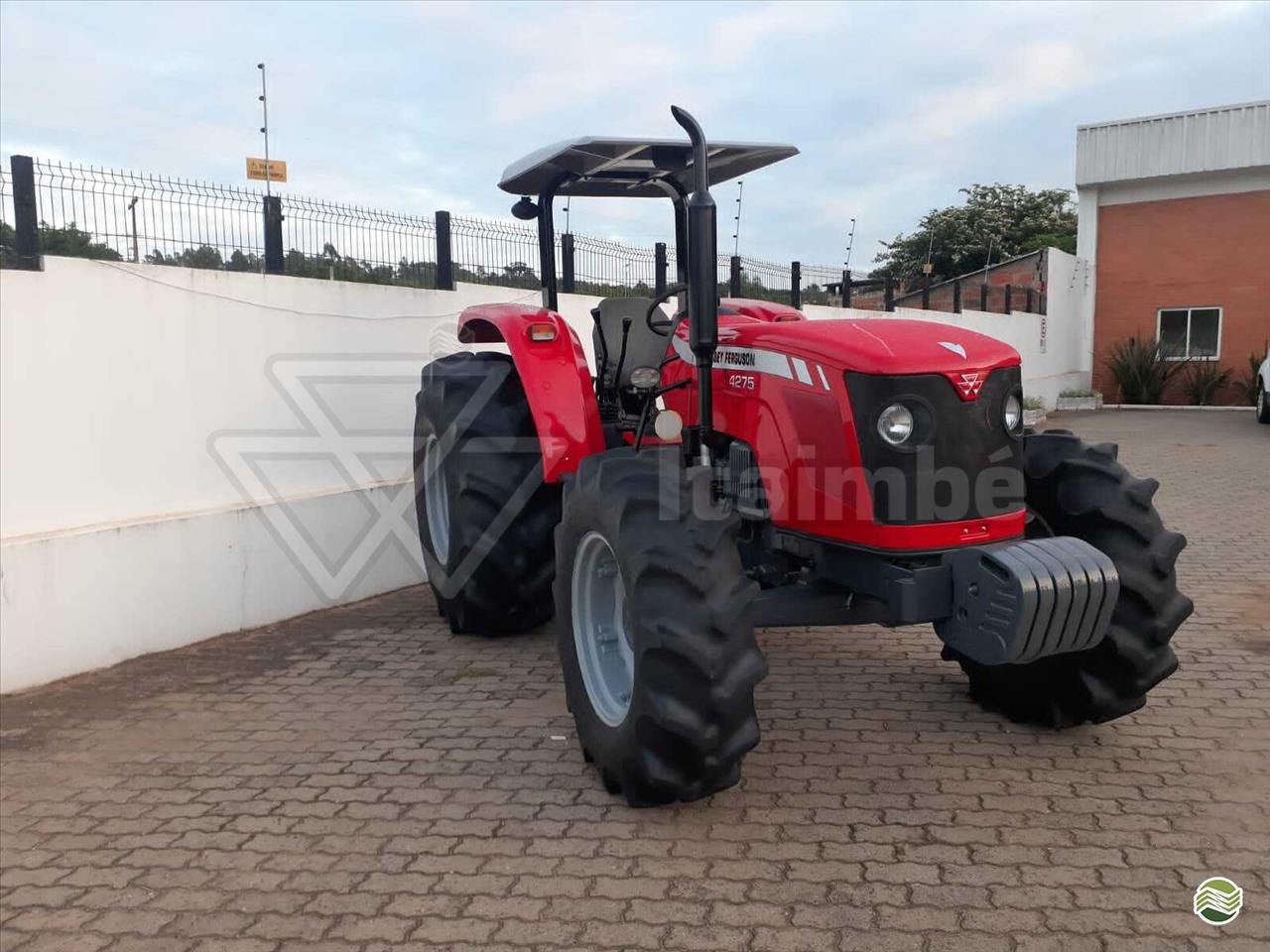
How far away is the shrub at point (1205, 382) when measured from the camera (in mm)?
20719

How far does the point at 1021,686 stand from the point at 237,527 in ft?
12.8

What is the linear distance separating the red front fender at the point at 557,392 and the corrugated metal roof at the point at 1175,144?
64.5 ft

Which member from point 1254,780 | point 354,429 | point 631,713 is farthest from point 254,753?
point 1254,780

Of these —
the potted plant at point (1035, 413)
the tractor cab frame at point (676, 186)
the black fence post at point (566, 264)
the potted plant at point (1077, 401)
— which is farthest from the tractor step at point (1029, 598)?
the potted plant at point (1077, 401)

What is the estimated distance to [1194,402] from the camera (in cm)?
2105

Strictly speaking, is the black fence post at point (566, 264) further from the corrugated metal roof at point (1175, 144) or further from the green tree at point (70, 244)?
the corrugated metal roof at point (1175, 144)

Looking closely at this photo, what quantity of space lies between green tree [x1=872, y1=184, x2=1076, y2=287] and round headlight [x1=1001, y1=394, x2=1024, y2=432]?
32.3 metres

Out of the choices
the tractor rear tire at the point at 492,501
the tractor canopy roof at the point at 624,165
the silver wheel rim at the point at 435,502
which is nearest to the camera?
the tractor canopy roof at the point at 624,165

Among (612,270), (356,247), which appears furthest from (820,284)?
(356,247)

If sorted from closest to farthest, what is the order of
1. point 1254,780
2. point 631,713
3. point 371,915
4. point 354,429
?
point 371,915
point 631,713
point 1254,780
point 354,429

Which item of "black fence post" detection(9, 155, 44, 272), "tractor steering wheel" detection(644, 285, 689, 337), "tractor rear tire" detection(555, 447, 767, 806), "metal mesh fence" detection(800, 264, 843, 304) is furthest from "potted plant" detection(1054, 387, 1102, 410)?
"black fence post" detection(9, 155, 44, 272)

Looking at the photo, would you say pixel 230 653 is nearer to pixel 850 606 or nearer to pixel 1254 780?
pixel 850 606

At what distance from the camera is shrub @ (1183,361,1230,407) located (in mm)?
20719

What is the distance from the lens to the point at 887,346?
3.40m
